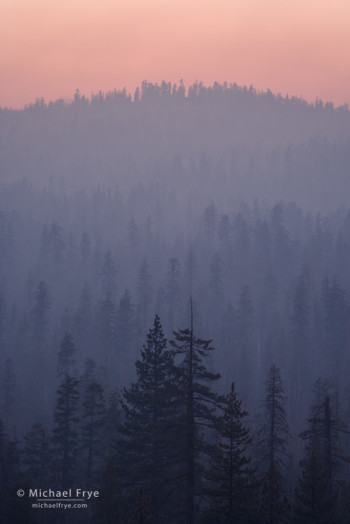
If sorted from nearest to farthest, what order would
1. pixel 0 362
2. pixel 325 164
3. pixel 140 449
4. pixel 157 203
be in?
pixel 140 449
pixel 0 362
pixel 157 203
pixel 325 164

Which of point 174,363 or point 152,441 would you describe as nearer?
point 152,441

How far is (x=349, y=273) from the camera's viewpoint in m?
83.1

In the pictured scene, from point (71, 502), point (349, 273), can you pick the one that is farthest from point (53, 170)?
point (71, 502)

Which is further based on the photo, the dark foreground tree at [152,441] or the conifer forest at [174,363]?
the dark foreground tree at [152,441]

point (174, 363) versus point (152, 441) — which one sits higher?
point (174, 363)

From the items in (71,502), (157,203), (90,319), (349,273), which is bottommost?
(71,502)

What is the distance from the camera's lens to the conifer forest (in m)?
20.1

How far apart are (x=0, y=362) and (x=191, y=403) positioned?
192ft

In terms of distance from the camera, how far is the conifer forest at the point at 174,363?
20.1 m

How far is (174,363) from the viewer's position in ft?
243

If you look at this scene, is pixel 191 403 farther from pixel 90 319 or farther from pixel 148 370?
pixel 90 319

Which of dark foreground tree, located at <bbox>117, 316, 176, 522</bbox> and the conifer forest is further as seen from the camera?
dark foreground tree, located at <bbox>117, 316, 176, 522</bbox>

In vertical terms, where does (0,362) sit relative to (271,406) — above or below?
above

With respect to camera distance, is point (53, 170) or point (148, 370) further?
point (53, 170)
